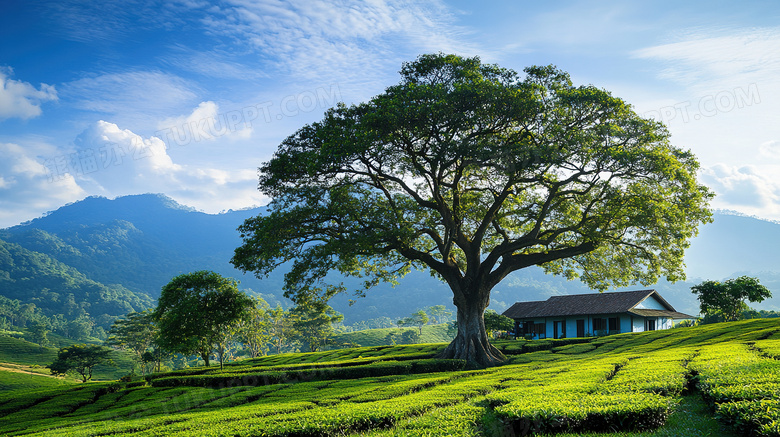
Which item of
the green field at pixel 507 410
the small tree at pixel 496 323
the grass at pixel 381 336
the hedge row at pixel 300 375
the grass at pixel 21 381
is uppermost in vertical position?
the green field at pixel 507 410

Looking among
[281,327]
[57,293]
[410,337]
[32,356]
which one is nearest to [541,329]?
[281,327]

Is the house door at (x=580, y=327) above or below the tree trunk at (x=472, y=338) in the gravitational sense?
below

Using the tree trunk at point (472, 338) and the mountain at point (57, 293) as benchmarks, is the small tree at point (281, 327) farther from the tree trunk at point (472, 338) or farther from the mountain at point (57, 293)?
the mountain at point (57, 293)

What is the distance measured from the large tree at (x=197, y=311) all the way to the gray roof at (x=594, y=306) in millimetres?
34349

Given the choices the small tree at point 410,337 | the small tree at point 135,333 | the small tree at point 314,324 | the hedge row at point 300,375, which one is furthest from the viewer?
the small tree at point 410,337

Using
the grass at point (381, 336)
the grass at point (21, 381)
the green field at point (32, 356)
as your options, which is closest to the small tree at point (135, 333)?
the green field at point (32, 356)

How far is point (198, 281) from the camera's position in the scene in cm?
2778

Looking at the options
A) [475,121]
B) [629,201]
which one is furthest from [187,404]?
[629,201]

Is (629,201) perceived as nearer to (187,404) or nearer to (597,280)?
(597,280)

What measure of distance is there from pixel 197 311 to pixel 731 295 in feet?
149

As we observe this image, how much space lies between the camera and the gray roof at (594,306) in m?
45.2

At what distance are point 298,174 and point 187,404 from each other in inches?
463

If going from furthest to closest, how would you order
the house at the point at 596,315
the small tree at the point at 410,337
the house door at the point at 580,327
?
the small tree at the point at 410,337 → the house door at the point at 580,327 → the house at the point at 596,315

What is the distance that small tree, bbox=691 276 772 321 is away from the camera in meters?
39.2
